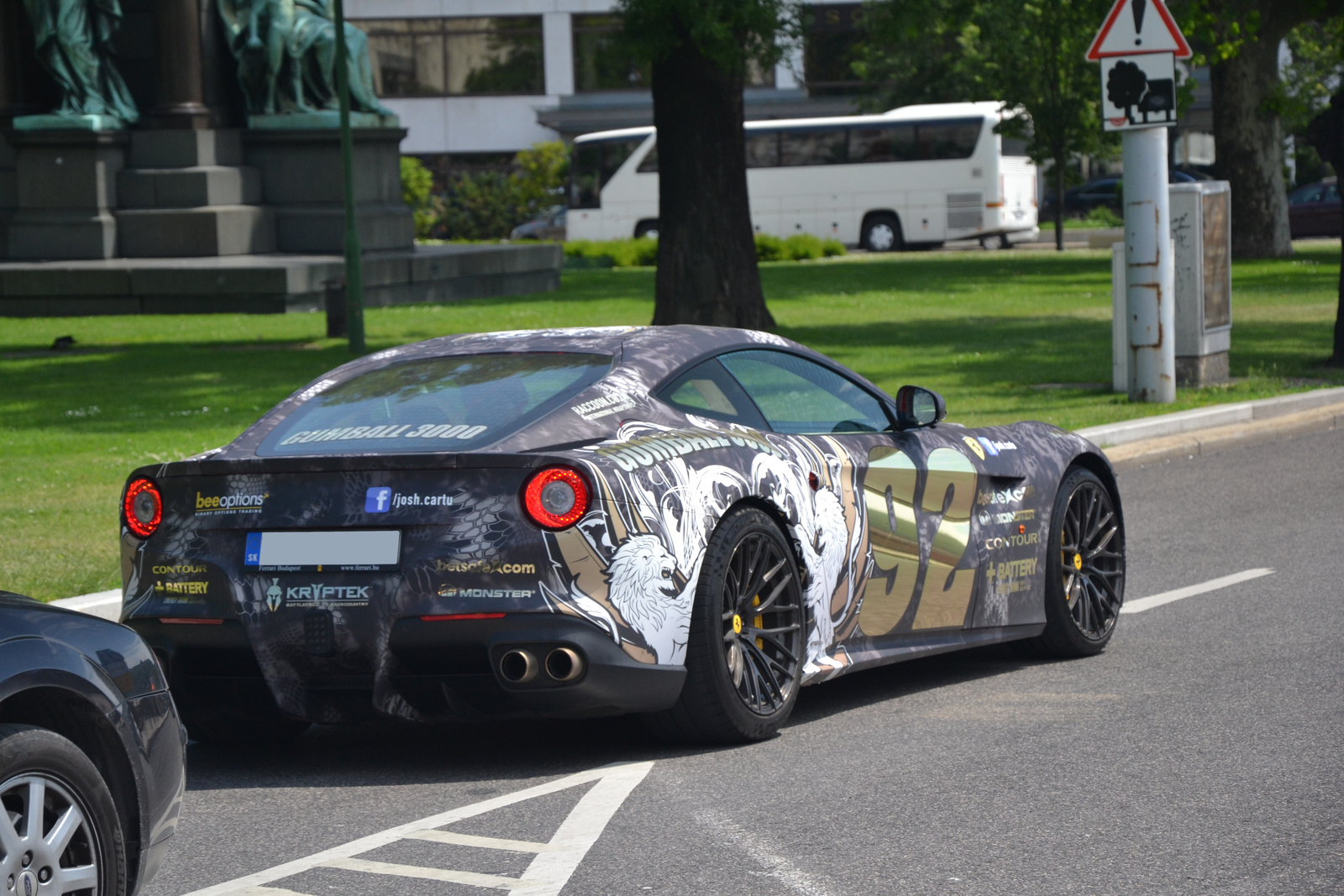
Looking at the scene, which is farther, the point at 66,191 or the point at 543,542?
the point at 66,191

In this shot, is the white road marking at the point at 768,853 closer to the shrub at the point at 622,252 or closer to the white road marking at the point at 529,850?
the white road marking at the point at 529,850

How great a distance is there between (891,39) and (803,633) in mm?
19634

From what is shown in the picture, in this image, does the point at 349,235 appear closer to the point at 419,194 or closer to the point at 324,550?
the point at 324,550

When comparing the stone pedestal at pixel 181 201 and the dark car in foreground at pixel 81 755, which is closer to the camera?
the dark car in foreground at pixel 81 755

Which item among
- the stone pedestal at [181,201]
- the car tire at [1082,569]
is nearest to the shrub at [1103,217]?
the stone pedestal at [181,201]

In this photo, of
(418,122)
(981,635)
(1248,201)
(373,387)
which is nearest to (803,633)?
(981,635)

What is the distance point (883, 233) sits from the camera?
168ft

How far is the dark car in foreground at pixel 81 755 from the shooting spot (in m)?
3.54

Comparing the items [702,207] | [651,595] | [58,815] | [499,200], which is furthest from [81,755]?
[499,200]

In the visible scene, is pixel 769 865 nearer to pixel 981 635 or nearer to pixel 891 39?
pixel 981 635

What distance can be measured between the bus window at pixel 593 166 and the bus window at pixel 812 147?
428 centimetres

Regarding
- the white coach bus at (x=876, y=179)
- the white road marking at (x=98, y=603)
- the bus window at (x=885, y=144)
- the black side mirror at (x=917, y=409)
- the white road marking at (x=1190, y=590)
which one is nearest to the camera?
the black side mirror at (x=917, y=409)

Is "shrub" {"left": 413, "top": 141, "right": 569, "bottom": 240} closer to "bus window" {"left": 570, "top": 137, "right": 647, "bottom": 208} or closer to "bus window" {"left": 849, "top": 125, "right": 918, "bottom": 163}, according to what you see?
"bus window" {"left": 570, "top": 137, "right": 647, "bottom": 208}

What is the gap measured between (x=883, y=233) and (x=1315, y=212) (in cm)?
1095
